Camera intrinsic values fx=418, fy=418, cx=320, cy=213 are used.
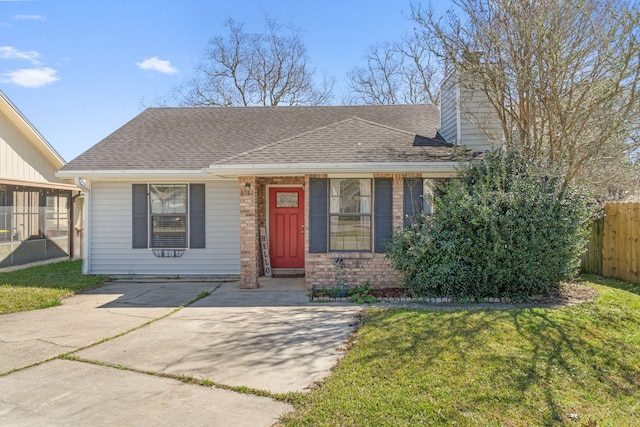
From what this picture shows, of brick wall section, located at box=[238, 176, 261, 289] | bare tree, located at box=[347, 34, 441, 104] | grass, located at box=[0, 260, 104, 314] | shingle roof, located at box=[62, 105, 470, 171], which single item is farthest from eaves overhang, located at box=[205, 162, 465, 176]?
bare tree, located at box=[347, 34, 441, 104]

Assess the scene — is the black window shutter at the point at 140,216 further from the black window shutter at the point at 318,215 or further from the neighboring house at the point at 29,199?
the neighboring house at the point at 29,199

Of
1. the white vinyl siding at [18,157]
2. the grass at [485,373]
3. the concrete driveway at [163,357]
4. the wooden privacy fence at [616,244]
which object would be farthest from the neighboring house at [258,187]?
the white vinyl siding at [18,157]

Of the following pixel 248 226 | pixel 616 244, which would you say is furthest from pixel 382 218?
pixel 616 244

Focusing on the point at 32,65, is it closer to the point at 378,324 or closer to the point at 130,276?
the point at 130,276

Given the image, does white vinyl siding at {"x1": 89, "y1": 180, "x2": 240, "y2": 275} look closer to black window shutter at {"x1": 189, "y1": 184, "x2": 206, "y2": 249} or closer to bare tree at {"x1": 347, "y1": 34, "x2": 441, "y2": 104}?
black window shutter at {"x1": 189, "y1": 184, "x2": 206, "y2": 249}

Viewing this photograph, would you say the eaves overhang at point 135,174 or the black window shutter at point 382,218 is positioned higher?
the eaves overhang at point 135,174

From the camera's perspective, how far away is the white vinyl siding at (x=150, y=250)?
10086 mm

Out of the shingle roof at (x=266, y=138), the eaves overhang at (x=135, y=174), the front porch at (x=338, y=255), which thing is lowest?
the front porch at (x=338, y=255)

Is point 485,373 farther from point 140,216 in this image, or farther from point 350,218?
point 140,216

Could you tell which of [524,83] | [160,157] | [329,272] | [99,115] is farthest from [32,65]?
[524,83]

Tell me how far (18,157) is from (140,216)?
6.68 metres

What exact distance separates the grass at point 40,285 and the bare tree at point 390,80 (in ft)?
65.4

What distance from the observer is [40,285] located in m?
8.90

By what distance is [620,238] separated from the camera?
9344 millimetres
